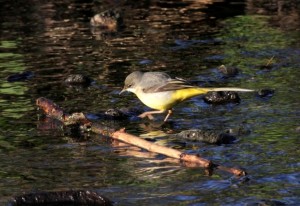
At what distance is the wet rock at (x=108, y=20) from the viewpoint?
17516 millimetres

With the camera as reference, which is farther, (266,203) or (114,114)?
(114,114)

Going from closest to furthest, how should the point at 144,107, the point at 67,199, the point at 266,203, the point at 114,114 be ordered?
the point at 266,203 → the point at 67,199 → the point at 114,114 → the point at 144,107

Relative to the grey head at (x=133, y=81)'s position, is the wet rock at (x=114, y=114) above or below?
below

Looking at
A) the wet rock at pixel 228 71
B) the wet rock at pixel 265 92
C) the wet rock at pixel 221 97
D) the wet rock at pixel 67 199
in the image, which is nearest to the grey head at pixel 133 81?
the wet rock at pixel 221 97

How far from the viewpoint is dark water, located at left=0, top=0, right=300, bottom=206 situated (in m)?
8.39

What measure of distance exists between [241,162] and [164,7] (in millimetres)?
10840

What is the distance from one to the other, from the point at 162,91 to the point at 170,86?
0.38 ft

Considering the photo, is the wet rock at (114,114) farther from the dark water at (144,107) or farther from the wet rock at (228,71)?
the wet rock at (228,71)

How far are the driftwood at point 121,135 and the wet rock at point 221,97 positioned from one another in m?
1.96

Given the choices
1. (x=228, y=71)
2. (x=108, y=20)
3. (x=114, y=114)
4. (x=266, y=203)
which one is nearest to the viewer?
(x=266, y=203)

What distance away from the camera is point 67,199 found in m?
7.64

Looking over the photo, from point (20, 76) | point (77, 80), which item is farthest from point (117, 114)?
point (20, 76)

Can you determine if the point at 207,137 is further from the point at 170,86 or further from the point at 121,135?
the point at 170,86

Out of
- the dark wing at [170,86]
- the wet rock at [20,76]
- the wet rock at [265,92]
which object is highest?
the dark wing at [170,86]
